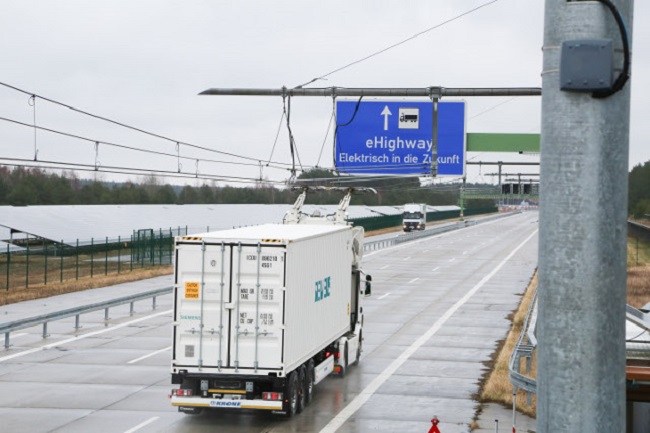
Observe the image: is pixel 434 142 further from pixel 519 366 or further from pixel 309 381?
pixel 309 381

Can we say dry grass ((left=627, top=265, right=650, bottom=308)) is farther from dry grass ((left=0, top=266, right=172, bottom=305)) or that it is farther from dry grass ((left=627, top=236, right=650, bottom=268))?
dry grass ((left=0, top=266, right=172, bottom=305))

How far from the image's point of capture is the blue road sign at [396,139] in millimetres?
21583

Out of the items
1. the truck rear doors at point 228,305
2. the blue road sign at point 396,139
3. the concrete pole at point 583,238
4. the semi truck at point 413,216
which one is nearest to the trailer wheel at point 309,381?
the truck rear doors at point 228,305

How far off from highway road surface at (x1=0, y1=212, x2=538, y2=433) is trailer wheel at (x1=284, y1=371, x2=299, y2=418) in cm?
24

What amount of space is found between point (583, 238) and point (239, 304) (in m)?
13.5

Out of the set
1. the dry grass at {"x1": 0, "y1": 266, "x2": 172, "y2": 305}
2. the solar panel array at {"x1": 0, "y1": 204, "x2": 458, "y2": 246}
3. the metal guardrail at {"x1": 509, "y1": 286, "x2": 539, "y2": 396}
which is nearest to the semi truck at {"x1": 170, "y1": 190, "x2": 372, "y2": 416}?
the metal guardrail at {"x1": 509, "y1": 286, "x2": 539, "y2": 396}

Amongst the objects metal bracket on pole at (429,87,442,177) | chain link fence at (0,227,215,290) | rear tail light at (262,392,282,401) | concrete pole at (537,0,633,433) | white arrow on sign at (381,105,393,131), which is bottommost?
chain link fence at (0,227,215,290)

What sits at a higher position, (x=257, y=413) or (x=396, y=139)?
(x=396, y=139)

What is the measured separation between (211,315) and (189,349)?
0.71 metres

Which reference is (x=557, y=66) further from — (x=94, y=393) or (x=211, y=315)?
(x=94, y=393)

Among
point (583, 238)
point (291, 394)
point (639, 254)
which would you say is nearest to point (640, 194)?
point (639, 254)

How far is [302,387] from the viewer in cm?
1823

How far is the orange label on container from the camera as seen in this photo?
55.4 ft

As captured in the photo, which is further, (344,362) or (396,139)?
(344,362)
